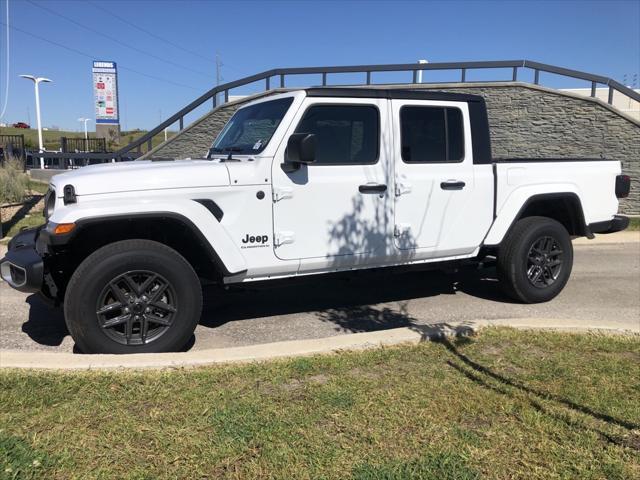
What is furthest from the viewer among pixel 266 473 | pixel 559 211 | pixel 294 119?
pixel 559 211

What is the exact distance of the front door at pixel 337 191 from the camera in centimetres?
440

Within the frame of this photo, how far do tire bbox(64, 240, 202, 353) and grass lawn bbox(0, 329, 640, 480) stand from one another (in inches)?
19.7

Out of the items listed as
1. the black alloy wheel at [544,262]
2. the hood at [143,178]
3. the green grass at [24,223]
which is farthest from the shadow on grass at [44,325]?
the black alloy wheel at [544,262]

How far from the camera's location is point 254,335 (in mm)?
4836

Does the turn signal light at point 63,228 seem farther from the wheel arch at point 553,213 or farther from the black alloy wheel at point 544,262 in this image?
the black alloy wheel at point 544,262

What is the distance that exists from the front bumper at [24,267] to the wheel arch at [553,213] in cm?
398

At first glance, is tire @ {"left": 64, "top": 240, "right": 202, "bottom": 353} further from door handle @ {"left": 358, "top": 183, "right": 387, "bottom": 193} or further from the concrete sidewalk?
the concrete sidewalk

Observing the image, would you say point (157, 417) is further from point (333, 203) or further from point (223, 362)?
point (333, 203)

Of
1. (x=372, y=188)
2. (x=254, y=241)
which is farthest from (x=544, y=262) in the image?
(x=254, y=241)

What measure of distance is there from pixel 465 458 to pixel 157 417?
1.61m

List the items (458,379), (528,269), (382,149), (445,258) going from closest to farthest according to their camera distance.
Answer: (458,379), (382,149), (445,258), (528,269)

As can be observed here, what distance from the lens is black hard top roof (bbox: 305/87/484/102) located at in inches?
181

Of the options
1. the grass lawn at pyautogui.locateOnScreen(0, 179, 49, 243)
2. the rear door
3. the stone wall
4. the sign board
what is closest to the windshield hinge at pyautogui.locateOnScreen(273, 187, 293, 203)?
the rear door

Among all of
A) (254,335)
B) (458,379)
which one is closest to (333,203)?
(254,335)
